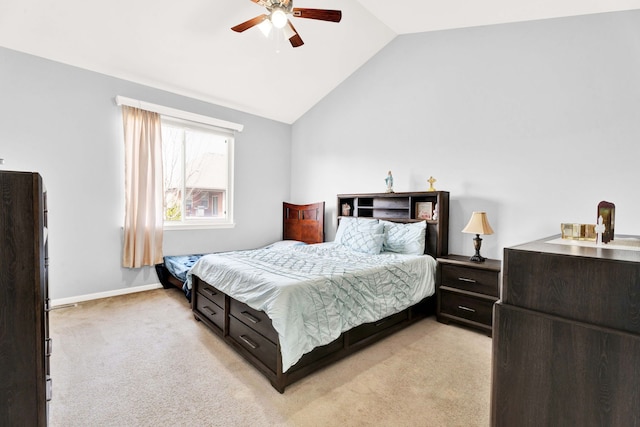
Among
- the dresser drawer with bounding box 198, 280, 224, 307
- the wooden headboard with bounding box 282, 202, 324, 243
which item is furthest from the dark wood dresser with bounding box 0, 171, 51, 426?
the wooden headboard with bounding box 282, 202, 324, 243

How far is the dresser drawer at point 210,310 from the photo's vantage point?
96.6 inches

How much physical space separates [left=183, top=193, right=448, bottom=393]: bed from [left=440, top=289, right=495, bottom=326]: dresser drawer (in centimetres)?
17

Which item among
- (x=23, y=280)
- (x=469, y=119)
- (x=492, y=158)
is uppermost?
(x=469, y=119)

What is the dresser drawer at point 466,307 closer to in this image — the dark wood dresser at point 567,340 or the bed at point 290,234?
the dark wood dresser at point 567,340

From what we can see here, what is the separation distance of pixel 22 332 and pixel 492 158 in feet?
12.0

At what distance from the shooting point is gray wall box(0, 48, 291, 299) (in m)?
2.98

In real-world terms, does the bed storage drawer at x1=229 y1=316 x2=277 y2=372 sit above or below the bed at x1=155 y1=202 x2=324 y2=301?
below

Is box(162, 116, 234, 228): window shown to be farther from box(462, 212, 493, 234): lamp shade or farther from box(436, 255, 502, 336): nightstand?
box(462, 212, 493, 234): lamp shade

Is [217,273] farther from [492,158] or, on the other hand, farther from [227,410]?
[492,158]

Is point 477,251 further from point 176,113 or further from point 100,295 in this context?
point 100,295

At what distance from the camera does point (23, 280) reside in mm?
922

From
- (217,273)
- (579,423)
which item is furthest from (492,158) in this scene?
(217,273)

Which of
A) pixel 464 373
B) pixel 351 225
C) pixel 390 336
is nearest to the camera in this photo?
pixel 464 373

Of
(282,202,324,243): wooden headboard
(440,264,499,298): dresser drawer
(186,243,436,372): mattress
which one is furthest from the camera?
(282,202,324,243): wooden headboard
